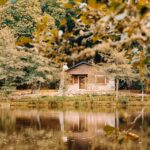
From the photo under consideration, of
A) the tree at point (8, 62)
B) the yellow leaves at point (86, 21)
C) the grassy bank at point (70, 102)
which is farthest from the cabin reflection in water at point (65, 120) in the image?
the yellow leaves at point (86, 21)

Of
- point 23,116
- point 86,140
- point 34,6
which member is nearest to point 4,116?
point 23,116

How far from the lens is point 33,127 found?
2214 cm

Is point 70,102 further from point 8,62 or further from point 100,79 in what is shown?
point 100,79

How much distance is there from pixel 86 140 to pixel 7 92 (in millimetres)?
20271

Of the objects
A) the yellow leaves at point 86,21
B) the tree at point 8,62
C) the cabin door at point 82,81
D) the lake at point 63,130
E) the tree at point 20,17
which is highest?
the tree at point 20,17

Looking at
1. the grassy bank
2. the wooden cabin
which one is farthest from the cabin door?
the grassy bank

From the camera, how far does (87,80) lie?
43.0 metres

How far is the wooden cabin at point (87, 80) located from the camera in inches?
1651

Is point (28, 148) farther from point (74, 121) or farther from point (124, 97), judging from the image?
point (124, 97)

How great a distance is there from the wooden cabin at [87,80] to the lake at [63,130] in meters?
11.2

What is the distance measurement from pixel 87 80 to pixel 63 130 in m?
22.1

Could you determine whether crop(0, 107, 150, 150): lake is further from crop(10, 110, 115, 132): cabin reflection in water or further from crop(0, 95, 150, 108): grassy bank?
crop(0, 95, 150, 108): grassy bank

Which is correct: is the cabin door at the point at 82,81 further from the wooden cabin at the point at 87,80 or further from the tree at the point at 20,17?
the tree at the point at 20,17

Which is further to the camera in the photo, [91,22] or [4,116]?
[4,116]
